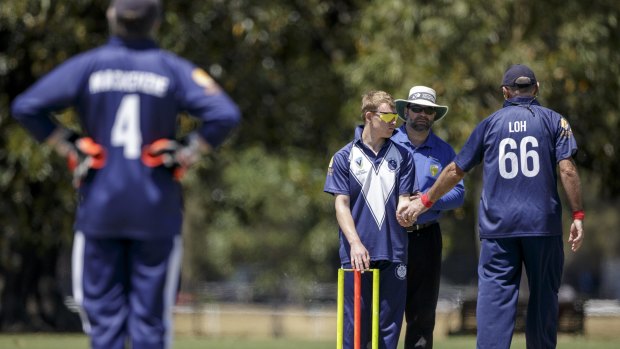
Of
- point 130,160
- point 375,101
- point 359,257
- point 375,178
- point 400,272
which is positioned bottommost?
point 400,272

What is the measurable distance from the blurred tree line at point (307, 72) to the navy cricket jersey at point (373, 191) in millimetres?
11702

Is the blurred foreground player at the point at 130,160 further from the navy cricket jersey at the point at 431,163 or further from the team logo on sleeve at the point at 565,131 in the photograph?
the navy cricket jersey at the point at 431,163

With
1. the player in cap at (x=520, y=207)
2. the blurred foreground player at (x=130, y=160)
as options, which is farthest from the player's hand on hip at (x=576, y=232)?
the blurred foreground player at (x=130, y=160)

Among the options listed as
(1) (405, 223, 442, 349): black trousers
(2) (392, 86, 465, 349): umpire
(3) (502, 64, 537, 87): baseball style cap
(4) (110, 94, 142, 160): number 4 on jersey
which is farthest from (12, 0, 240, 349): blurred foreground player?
(1) (405, 223, 442, 349): black trousers

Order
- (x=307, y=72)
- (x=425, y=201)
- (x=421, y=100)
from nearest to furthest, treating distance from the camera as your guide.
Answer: (x=425, y=201)
(x=421, y=100)
(x=307, y=72)

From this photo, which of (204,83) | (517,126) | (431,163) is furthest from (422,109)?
(204,83)

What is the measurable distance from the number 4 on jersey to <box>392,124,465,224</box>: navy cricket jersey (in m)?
4.02

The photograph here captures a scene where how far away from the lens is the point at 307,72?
2608 centimetres

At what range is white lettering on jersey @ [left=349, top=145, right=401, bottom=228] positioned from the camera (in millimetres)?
9922

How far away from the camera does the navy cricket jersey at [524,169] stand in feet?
31.3

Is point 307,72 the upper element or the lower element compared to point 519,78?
upper

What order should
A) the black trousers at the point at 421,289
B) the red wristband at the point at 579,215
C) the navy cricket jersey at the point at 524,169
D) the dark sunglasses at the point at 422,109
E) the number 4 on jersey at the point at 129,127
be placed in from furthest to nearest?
1. the dark sunglasses at the point at 422,109
2. the black trousers at the point at 421,289
3. the red wristband at the point at 579,215
4. the navy cricket jersey at the point at 524,169
5. the number 4 on jersey at the point at 129,127

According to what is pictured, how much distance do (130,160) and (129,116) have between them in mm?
222

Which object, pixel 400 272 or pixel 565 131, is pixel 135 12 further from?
pixel 565 131
